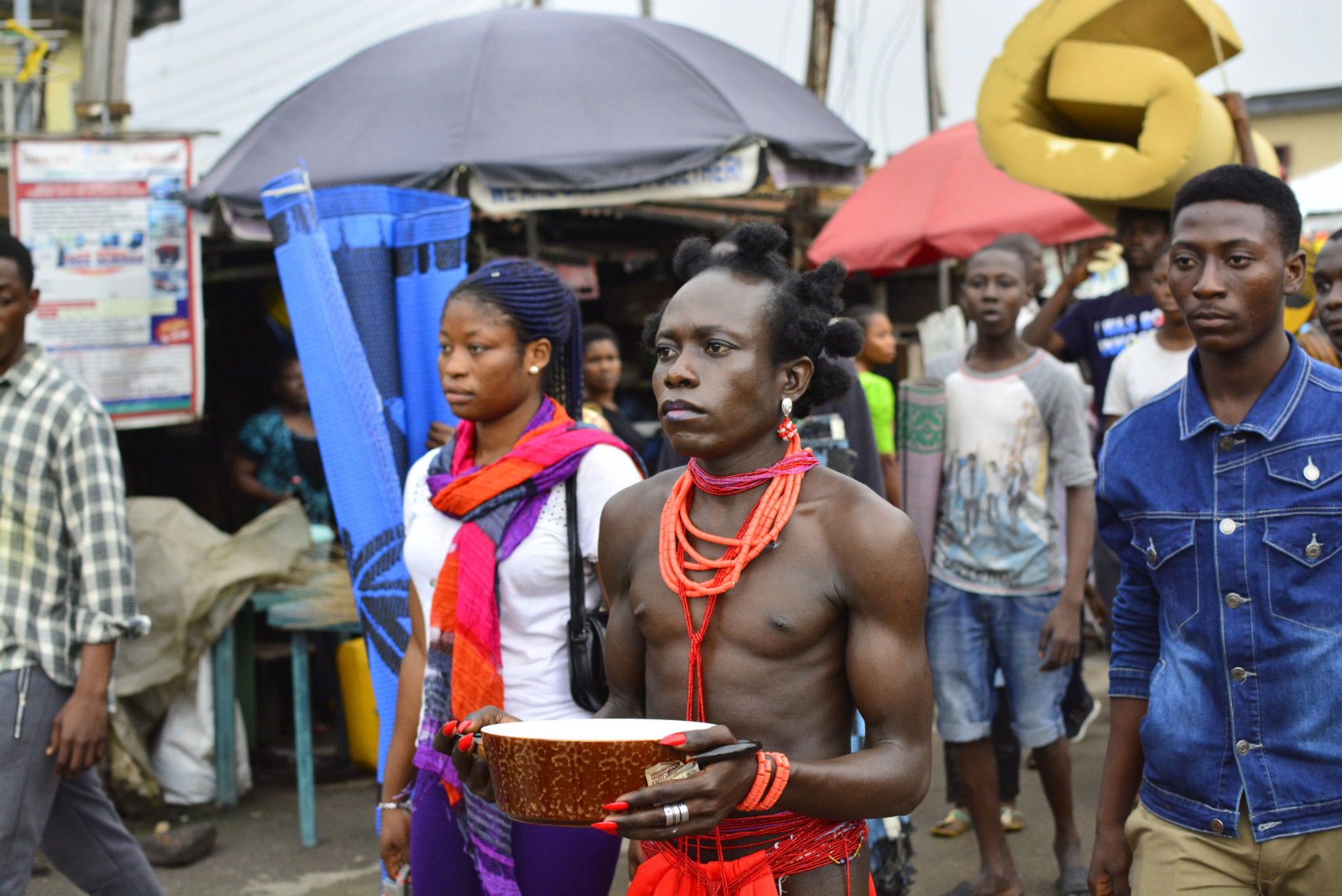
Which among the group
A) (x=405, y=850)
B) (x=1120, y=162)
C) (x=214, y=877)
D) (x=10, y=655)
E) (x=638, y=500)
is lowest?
(x=214, y=877)

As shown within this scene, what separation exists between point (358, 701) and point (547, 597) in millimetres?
3511

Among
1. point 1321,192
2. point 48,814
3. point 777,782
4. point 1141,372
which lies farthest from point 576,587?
point 1321,192

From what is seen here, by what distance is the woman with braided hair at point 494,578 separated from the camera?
2582 mm

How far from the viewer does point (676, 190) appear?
242 inches

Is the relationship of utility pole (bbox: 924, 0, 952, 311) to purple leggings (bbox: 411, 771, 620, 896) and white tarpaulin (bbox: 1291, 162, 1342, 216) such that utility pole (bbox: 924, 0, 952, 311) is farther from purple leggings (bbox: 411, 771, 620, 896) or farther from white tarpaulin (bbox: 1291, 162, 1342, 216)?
purple leggings (bbox: 411, 771, 620, 896)

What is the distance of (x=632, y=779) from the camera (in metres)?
1.63

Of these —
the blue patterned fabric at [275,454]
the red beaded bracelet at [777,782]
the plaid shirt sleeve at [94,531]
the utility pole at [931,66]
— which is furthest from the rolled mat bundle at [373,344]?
the utility pole at [931,66]

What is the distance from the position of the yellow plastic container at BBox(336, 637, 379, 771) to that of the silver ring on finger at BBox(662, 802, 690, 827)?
4.30 m

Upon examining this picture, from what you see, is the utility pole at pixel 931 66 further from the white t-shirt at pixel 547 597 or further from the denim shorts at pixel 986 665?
the white t-shirt at pixel 547 597

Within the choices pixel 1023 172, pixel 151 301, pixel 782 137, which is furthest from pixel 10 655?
pixel 782 137

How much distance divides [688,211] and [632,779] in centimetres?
765

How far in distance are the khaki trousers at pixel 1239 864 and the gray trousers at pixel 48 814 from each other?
9.34 feet

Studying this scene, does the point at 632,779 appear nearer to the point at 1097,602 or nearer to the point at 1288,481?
the point at 1288,481

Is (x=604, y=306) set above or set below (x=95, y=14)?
below
